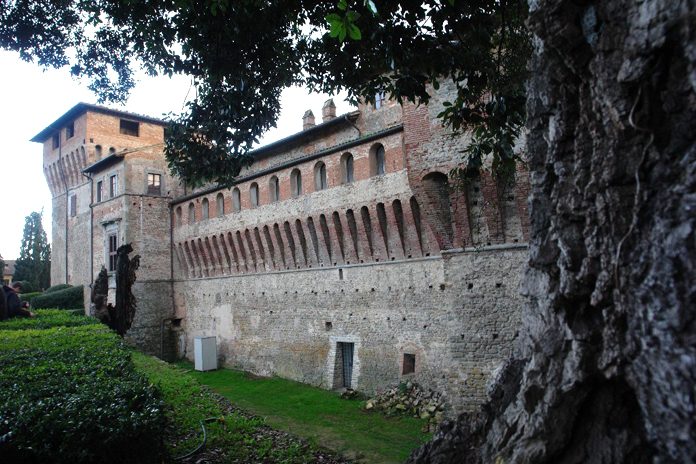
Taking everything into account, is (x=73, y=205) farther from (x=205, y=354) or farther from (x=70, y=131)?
(x=205, y=354)

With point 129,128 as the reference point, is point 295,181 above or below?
below

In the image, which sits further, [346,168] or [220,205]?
[220,205]

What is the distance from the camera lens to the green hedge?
4.11 m

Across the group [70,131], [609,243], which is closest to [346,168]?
[609,243]

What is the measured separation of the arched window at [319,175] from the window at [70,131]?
20162 millimetres

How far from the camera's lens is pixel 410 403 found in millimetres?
12648

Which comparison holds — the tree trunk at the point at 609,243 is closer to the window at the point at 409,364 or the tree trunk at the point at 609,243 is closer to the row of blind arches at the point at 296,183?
the window at the point at 409,364

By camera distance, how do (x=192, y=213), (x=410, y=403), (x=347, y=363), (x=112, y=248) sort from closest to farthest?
1. (x=410, y=403)
2. (x=347, y=363)
3. (x=192, y=213)
4. (x=112, y=248)

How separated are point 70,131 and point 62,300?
1030 cm

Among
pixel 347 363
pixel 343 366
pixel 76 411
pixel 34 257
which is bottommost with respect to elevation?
pixel 343 366

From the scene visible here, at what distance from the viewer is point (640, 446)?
2.27m

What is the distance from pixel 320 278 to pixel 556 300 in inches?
544

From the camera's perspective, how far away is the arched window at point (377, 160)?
558 inches

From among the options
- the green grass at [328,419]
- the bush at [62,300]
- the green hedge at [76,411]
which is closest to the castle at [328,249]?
the green grass at [328,419]
